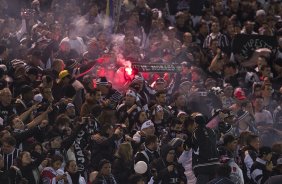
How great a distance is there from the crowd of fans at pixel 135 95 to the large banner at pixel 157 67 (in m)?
0.06

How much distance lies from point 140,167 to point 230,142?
173cm

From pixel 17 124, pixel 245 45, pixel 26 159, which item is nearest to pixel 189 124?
pixel 17 124

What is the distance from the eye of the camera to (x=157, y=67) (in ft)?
51.4

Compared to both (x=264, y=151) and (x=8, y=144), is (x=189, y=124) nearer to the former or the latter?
(x=264, y=151)

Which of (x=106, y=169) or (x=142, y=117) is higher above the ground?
(x=142, y=117)

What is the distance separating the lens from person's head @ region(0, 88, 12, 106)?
41.2ft

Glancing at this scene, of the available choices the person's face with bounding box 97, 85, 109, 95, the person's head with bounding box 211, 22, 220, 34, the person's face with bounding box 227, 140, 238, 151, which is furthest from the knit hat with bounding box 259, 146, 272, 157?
the person's head with bounding box 211, 22, 220, 34

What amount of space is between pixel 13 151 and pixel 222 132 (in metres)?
3.96

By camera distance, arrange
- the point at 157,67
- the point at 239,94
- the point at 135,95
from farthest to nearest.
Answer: the point at 239,94
the point at 157,67
the point at 135,95

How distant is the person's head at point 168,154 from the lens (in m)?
12.6

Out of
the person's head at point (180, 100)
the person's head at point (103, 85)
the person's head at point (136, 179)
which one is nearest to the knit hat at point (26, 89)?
the person's head at point (103, 85)

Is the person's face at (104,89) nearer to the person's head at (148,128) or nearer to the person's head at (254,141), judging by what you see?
the person's head at (148,128)

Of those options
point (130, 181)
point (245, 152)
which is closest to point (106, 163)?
point (130, 181)

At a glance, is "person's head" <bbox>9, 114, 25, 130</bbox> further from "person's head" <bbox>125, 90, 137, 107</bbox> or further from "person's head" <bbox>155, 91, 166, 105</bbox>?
"person's head" <bbox>155, 91, 166, 105</bbox>
